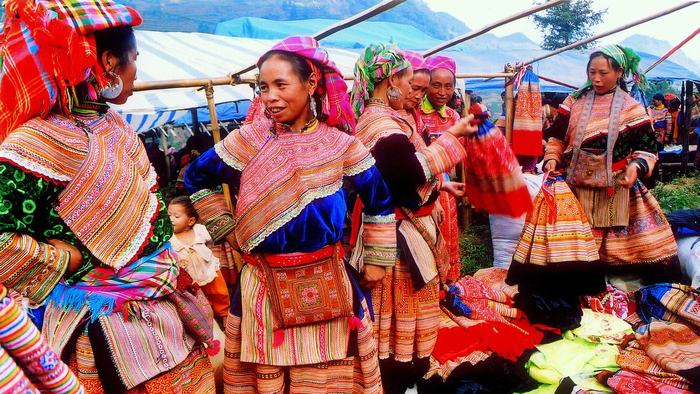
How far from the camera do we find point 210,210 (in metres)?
2.26

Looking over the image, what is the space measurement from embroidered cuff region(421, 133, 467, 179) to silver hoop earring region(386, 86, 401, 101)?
1.36 ft

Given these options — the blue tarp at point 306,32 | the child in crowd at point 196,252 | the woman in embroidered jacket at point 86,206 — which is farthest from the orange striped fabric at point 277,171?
the blue tarp at point 306,32

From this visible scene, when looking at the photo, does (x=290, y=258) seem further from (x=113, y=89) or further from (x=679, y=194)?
(x=679, y=194)

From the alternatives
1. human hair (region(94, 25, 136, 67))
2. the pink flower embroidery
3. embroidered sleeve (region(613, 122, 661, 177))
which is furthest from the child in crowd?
embroidered sleeve (region(613, 122, 661, 177))

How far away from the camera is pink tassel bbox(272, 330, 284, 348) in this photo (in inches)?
86.2

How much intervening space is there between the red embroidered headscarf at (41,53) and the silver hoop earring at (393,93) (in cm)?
161

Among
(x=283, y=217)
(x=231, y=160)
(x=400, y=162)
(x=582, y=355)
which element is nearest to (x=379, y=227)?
(x=400, y=162)

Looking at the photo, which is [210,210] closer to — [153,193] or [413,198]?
[153,193]

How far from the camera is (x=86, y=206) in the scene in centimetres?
163

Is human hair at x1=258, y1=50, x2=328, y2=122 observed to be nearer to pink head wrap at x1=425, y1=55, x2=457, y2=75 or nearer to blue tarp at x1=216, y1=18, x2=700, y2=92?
pink head wrap at x1=425, y1=55, x2=457, y2=75

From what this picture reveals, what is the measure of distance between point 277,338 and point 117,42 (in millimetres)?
1252

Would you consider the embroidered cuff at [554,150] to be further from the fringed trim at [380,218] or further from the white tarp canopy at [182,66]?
the white tarp canopy at [182,66]

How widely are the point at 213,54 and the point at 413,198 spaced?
609cm

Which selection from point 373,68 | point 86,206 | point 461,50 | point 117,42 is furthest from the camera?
point 461,50
